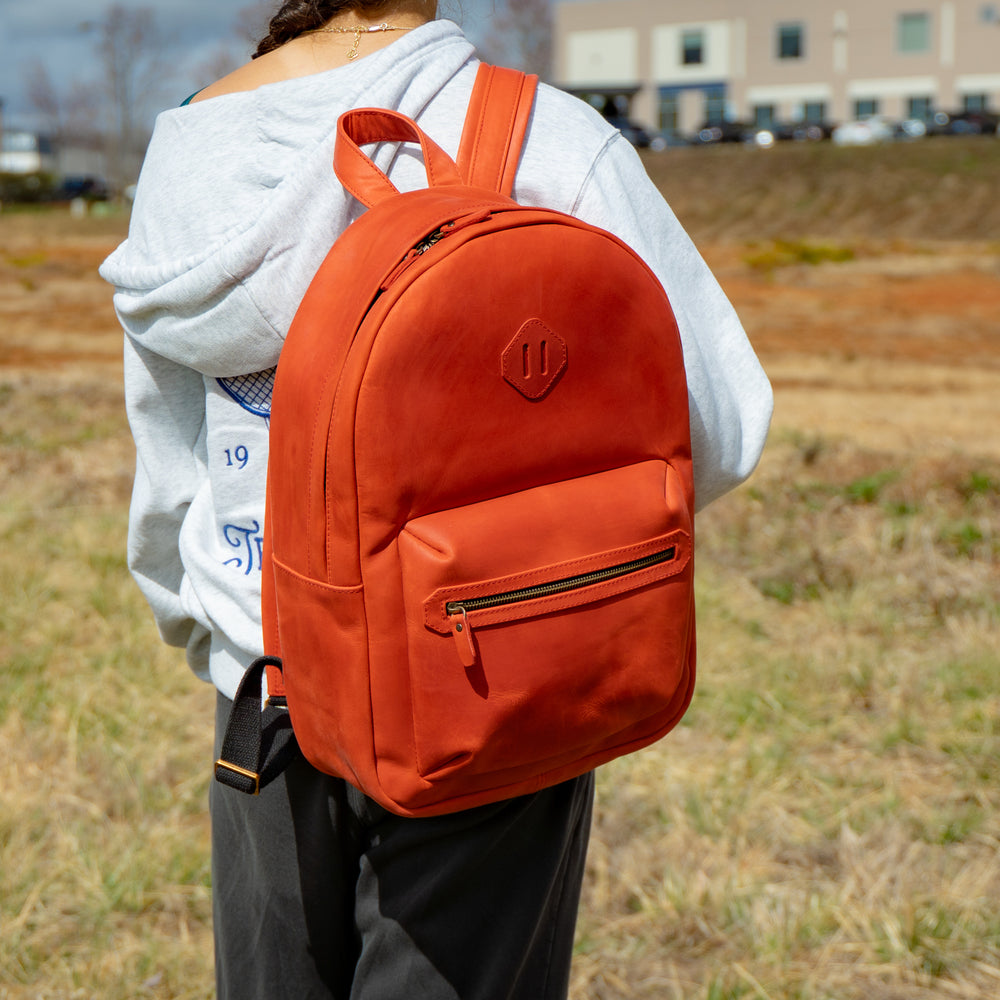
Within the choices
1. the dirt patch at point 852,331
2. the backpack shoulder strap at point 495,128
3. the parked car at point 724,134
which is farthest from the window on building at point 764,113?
the backpack shoulder strap at point 495,128

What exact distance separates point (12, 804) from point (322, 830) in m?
1.90

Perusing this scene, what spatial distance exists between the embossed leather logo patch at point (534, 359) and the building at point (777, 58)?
48330 mm

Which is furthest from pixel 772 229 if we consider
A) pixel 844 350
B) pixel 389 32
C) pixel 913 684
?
pixel 389 32

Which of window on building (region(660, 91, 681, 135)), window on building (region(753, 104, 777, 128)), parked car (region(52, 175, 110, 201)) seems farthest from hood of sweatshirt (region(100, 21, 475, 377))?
window on building (region(660, 91, 681, 135))

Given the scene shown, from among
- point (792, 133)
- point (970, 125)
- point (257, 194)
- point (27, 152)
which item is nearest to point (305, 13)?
point (257, 194)

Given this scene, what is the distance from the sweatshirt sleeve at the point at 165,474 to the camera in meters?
1.32

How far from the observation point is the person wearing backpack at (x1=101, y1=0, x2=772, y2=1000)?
1.11m

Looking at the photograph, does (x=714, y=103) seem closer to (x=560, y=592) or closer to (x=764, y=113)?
(x=764, y=113)

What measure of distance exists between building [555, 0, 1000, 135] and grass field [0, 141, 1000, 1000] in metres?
44.8

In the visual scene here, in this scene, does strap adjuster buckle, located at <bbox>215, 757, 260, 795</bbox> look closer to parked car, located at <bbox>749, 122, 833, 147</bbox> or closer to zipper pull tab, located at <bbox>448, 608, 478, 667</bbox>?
zipper pull tab, located at <bbox>448, 608, 478, 667</bbox>

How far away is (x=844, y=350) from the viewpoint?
10.2 metres

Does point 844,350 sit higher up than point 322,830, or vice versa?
point 322,830

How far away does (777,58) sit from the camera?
166 feet

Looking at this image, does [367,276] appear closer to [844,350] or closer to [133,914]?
[133,914]
